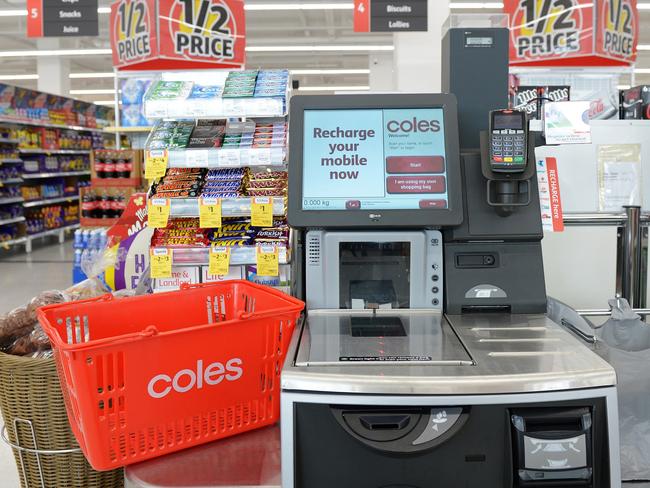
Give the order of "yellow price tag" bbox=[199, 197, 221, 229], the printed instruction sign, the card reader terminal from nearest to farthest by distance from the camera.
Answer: the card reader terminal, "yellow price tag" bbox=[199, 197, 221, 229], the printed instruction sign

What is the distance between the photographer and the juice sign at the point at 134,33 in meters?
7.00

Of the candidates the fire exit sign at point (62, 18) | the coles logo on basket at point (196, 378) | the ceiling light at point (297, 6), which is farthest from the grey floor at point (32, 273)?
the ceiling light at point (297, 6)

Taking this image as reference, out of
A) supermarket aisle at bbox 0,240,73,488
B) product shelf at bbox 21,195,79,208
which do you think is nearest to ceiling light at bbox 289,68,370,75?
product shelf at bbox 21,195,79,208

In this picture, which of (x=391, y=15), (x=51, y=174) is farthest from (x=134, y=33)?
(x=51, y=174)

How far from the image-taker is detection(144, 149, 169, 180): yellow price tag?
2.51 metres

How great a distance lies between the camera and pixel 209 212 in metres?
2.49

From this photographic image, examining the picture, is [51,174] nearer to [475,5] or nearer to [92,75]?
[475,5]

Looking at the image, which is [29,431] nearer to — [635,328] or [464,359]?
→ [464,359]

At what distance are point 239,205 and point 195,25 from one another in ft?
17.6

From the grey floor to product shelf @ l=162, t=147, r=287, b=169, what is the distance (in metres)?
4.37

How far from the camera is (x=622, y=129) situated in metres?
2.63

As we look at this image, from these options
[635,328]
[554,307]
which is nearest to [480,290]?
[554,307]

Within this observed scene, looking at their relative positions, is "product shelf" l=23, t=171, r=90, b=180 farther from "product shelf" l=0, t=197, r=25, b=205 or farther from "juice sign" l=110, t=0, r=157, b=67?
"juice sign" l=110, t=0, r=157, b=67

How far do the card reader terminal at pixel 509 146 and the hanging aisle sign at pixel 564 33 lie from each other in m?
5.66
